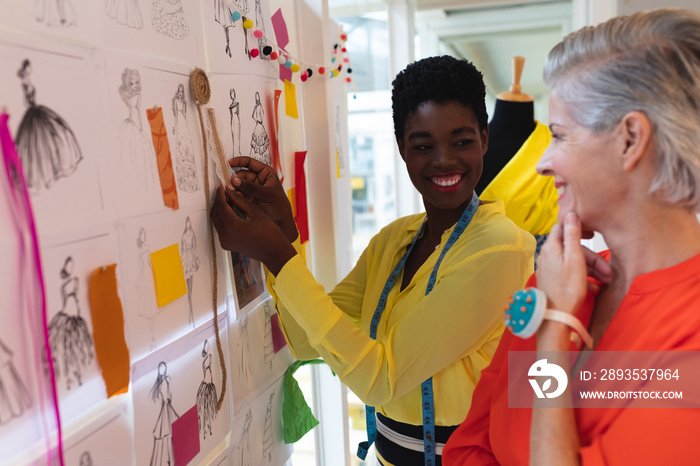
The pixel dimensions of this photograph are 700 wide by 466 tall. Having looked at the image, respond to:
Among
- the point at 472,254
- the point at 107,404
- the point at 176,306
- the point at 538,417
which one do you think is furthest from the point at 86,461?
the point at 472,254

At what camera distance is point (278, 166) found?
1.22m

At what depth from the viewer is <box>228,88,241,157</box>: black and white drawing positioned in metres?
1.00

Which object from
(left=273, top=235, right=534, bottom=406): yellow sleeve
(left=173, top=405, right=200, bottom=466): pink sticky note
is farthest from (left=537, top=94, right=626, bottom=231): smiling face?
(left=173, top=405, right=200, bottom=466): pink sticky note

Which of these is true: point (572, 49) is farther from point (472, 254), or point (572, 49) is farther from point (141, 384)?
point (141, 384)

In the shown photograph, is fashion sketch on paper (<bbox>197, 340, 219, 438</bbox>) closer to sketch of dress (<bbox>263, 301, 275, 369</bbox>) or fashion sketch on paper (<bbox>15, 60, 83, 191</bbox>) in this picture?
sketch of dress (<bbox>263, 301, 275, 369</bbox>)

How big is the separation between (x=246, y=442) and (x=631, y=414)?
700 mm

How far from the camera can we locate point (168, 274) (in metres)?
0.79

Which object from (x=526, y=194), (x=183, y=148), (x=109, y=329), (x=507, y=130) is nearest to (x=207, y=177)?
(x=183, y=148)

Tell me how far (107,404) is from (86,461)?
0.07 m

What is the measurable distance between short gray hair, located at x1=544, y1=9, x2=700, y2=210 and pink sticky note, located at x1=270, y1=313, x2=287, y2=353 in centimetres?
76

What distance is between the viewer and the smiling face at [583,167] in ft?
2.26

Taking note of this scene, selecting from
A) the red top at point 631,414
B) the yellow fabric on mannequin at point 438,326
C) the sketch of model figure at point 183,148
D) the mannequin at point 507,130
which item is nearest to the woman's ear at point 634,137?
the red top at point 631,414

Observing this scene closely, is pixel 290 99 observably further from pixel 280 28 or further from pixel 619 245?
pixel 619 245

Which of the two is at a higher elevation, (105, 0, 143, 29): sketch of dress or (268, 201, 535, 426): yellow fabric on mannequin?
(105, 0, 143, 29): sketch of dress
